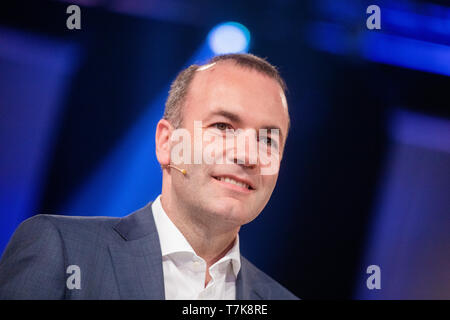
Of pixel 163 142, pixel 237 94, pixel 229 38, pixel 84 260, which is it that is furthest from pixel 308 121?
pixel 84 260

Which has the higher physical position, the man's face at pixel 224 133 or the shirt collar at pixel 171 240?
the man's face at pixel 224 133

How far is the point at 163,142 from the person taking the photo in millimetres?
1840

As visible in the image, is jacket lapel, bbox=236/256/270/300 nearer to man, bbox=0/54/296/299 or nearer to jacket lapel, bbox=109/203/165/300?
man, bbox=0/54/296/299

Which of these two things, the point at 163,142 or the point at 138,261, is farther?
the point at 163,142

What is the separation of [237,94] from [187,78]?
0.31 metres

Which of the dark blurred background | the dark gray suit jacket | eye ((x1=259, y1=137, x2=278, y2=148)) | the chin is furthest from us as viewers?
the dark blurred background

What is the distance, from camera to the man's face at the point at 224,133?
1610mm

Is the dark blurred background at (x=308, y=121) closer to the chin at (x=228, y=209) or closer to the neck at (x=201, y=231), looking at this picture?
the neck at (x=201, y=231)

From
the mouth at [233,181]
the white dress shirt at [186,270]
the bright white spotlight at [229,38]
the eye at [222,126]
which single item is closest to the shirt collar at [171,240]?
the white dress shirt at [186,270]

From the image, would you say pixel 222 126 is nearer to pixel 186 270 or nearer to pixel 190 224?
pixel 190 224

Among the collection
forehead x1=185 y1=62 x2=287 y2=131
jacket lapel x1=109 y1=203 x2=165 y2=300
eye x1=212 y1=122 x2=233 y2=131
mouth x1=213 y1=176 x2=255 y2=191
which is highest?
forehead x1=185 y1=62 x2=287 y2=131

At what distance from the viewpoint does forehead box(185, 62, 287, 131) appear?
Answer: 1.67 metres

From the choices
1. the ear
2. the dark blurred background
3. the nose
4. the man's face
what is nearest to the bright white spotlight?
the dark blurred background

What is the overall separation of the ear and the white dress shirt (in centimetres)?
21
